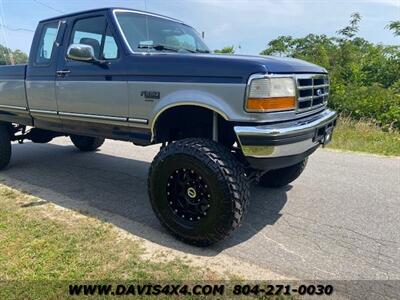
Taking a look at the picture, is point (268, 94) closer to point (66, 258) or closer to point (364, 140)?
point (66, 258)

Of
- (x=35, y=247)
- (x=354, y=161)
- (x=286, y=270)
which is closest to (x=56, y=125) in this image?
(x=35, y=247)

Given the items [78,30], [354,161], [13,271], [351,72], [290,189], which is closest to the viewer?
[13,271]

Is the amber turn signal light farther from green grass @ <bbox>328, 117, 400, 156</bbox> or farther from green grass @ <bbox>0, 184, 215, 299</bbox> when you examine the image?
green grass @ <bbox>328, 117, 400, 156</bbox>

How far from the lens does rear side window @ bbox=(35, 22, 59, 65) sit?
14.9 feet

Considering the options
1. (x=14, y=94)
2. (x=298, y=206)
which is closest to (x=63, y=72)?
(x=14, y=94)

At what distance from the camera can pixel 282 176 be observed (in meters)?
4.46

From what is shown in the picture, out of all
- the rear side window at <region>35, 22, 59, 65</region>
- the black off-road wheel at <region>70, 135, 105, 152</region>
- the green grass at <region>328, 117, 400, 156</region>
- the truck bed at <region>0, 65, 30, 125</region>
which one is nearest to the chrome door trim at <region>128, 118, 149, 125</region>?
the rear side window at <region>35, 22, 59, 65</region>

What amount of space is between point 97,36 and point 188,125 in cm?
144

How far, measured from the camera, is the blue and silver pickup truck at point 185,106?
286 centimetres

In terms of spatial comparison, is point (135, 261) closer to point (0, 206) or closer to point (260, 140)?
point (260, 140)

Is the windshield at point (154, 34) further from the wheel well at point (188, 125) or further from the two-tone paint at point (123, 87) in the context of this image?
the wheel well at point (188, 125)

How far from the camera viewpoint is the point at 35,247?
10.2 feet

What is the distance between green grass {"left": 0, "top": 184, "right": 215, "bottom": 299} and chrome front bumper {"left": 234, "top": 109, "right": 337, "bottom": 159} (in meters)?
1.03

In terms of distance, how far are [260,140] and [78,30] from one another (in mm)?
2799
